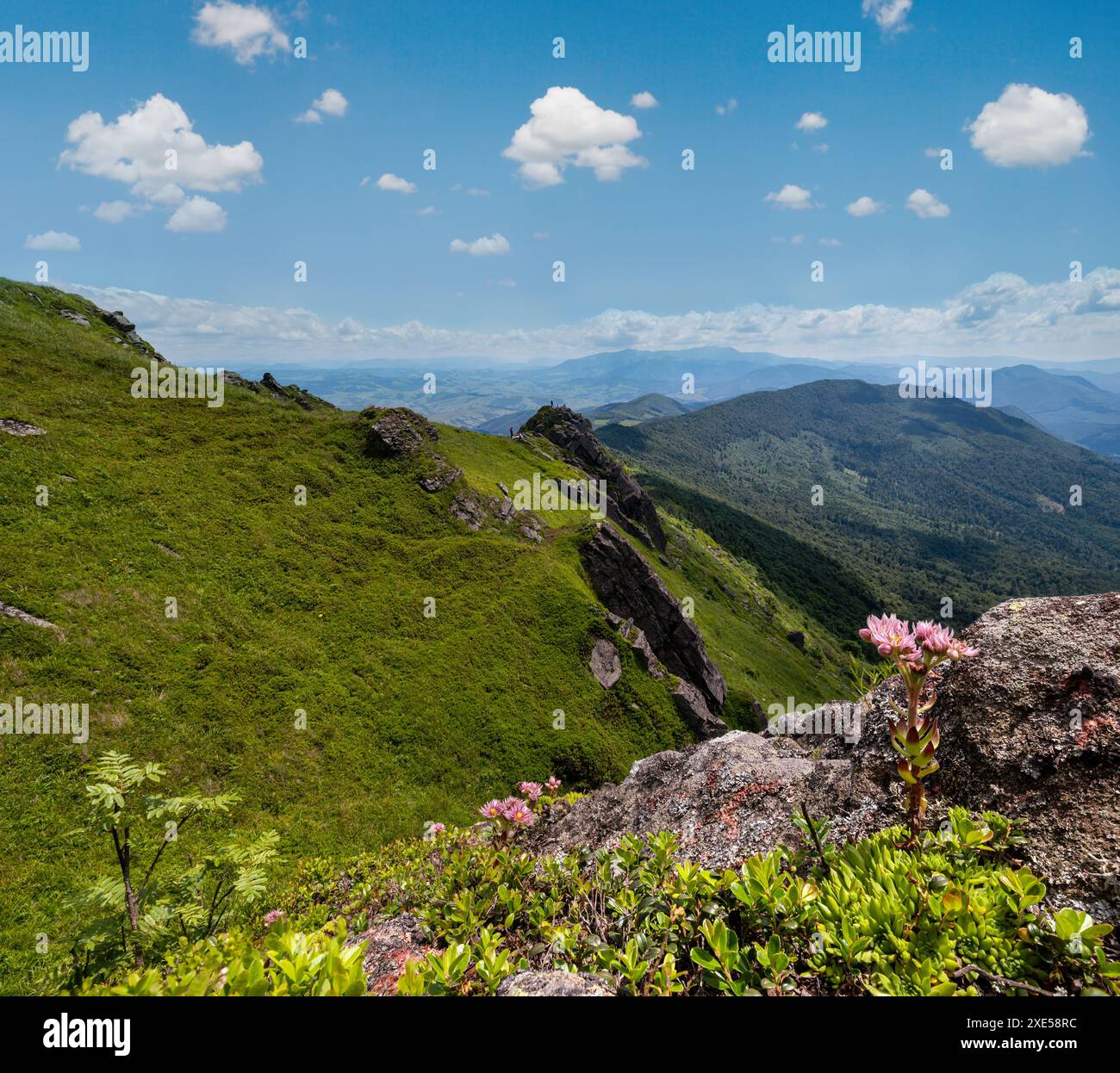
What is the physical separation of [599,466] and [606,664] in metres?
83.3

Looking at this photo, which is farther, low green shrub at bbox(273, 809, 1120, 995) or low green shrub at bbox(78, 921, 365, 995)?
low green shrub at bbox(273, 809, 1120, 995)

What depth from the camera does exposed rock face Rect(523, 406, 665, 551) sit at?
110 metres

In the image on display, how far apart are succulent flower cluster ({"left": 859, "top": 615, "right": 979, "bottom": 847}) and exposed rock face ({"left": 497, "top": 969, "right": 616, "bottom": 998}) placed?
2.89 m

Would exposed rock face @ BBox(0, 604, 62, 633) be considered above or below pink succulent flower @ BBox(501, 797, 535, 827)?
above

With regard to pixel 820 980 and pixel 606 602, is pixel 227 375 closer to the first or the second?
pixel 606 602

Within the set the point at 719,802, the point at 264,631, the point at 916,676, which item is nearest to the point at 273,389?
the point at 264,631

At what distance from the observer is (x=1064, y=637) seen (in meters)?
6.09

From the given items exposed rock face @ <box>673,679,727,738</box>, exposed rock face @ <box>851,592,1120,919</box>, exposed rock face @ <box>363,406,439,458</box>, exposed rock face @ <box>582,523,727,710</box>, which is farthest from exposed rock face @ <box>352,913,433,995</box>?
exposed rock face @ <box>363,406,439,458</box>

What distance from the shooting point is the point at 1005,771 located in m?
5.35

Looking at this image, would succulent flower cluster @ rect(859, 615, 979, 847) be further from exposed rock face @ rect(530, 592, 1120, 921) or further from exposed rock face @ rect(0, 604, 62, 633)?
exposed rock face @ rect(0, 604, 62, 633)

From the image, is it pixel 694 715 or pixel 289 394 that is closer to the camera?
pixel 694 715

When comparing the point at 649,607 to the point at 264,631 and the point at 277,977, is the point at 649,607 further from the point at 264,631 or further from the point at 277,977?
the point at 277,977

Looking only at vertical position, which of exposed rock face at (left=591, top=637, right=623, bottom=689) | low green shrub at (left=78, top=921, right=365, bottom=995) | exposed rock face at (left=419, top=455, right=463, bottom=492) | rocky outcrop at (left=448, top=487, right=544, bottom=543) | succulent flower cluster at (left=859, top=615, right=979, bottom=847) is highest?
exposed rock face at (left=419, top=455, right=463, bottom=492)
